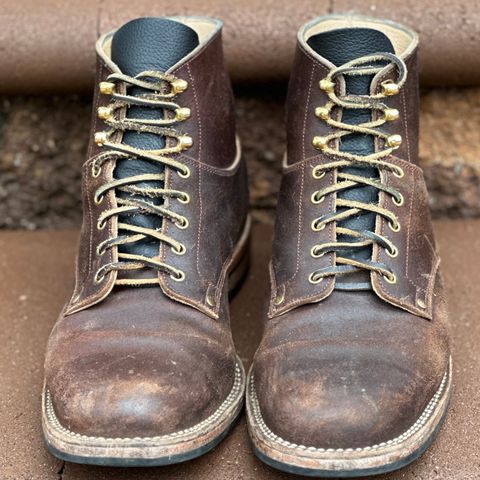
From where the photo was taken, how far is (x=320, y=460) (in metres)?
1.06

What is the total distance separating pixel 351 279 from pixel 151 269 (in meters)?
0.37

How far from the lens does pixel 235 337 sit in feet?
5.01

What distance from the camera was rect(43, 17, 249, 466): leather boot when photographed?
110 cm

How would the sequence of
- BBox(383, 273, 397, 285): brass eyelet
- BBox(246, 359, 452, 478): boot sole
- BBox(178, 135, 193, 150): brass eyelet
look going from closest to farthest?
BBox(246, 359, 452, 478): boot sole < BBox(383, 273, 397, 285): brass eyelet < BBox(178, 135, 193, 150): brass eyelet

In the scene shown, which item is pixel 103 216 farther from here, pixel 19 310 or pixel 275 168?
pixel 275 168

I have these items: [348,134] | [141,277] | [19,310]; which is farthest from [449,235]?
[19,310]

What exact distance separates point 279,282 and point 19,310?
0.69 meters

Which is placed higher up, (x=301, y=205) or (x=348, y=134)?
(x=348, y=134)

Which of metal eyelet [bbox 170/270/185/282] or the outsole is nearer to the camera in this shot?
the outsole

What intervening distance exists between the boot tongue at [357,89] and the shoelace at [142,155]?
300 millimetres

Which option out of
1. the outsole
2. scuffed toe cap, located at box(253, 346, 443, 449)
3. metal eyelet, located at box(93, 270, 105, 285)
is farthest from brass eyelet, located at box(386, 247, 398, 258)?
metal eyelet, located at box(93, 270, 105, 285)

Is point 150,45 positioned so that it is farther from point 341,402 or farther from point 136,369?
point 341,402

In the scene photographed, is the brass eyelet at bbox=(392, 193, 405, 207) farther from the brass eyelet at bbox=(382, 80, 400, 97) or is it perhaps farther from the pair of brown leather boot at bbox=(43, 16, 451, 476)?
the brass eyelet at bbox=(382, 80, 400, 97)

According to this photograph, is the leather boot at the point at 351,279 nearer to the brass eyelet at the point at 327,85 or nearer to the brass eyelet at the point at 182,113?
the brass eyelet at the point at 327,85
